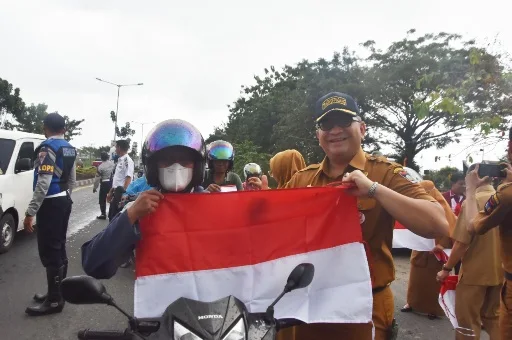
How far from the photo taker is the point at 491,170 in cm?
333

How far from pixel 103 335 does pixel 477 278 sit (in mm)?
3491

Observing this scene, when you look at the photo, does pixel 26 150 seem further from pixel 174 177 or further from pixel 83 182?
pixel 83 182

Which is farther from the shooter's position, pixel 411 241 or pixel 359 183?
pixel 411 241

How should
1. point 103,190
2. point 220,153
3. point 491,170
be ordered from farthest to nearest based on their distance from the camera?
point 103,190 < point 220,153 < point 491,170

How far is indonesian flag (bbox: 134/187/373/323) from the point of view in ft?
6.54

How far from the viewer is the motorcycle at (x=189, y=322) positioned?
1547mm

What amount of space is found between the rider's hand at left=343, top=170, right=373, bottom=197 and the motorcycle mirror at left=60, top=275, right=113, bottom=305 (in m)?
1.23

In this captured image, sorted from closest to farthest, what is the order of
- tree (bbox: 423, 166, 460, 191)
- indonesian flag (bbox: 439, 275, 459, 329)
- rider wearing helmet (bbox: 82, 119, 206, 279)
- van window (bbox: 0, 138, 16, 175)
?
rider wearing helmet (bbox: 82, 119, 206, 279), indonesian flag (bbox: 439, 275, 459, 329), van window (bbox: 0, 138, 16, 175), tree (bbox: 423, 166, 460, 191)

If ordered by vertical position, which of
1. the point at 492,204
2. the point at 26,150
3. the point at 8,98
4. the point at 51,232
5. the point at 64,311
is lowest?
the point at 64,311

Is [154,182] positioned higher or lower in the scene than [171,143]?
lower

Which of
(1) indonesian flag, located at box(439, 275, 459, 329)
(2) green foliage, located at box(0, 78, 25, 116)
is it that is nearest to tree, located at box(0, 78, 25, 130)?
(2) green foliage, located at box(0, 78, 25, 116)

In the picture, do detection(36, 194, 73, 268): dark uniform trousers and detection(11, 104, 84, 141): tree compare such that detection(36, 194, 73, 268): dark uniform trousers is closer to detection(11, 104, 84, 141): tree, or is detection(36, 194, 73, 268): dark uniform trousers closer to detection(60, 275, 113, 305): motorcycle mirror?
detection(60, 275, 113, 305): motorcycle mirror

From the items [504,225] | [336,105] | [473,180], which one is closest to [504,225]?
[504,225]

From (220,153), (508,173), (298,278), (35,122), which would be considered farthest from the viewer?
(35,122)
